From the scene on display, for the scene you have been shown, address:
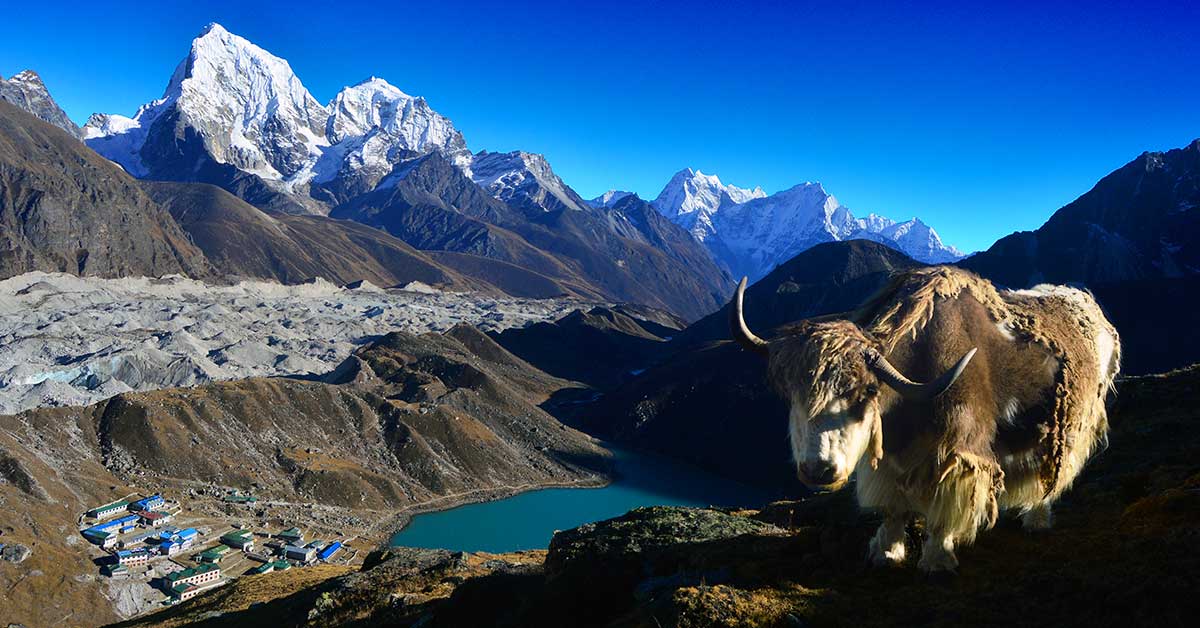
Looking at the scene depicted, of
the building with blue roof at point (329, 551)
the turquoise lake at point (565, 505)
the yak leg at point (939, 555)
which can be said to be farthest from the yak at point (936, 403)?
the building with blue roof at point (329, 551)

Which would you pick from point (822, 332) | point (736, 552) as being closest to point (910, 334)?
point (822, 332)

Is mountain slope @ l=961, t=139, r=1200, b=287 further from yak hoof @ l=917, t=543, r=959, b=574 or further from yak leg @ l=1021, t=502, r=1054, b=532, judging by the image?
yak hoof @ l=917, t=543, r=959, b=574

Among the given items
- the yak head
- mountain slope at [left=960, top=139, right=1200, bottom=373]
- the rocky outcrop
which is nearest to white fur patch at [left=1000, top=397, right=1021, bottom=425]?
the yak head

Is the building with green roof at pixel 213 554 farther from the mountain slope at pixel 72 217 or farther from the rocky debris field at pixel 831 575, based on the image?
the mountain slope at pixel 72 217

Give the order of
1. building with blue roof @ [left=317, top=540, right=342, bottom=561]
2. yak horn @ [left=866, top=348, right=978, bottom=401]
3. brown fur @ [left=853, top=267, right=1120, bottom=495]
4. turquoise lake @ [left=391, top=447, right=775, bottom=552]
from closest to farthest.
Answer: yak horn @ [left=866, top=348, right=978, bottom=401], brown fur @ [left=853, top=267, right=1120, bottom=495], building with blue roof @ [left=317, top=540, right=342, bottom=561], turquoise lake @ [left=391, top=447, right=775, bottom=552]

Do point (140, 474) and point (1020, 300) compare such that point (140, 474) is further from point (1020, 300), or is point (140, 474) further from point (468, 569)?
point (1020, 300)

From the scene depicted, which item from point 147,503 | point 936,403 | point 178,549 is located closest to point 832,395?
point 936,403

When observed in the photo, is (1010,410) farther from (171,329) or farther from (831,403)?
(171,329)
